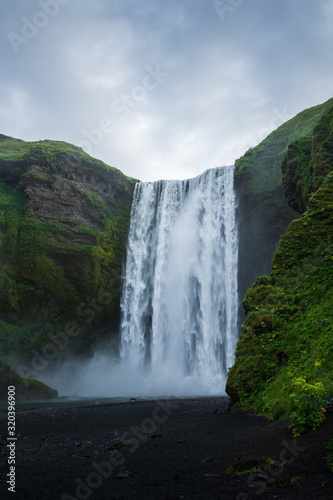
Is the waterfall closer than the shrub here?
No

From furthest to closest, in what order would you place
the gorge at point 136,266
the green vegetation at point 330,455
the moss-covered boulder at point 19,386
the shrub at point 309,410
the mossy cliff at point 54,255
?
the mossy cliff at point 54,255 → the gorge at point 136,266 → the moss-covered boulder at point 19,386 → the shrub at point 309,410 → the green vegetation at point 330,455

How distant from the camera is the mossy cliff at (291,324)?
9266 millimetres

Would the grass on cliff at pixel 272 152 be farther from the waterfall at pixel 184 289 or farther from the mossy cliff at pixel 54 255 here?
the mossy cliff at pixel 54 255

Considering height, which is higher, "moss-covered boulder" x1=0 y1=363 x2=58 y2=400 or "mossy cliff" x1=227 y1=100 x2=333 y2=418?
"mossy cliff" x1=227 y1=100 x2=333 y2=418

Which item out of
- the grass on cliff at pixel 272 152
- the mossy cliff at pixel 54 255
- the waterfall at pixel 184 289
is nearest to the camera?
the waterfall at pixel 184 289

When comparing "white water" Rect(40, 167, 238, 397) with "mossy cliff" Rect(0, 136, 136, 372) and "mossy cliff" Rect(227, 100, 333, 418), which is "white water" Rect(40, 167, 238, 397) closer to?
→ "mossy cliff" Rect(0, 136, 136, 372)

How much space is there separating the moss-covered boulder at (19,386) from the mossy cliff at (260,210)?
1818cm

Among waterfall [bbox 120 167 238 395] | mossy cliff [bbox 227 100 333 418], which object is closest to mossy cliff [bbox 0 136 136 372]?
waterfall [bbox 120 167 238 395]

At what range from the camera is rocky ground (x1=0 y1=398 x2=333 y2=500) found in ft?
14.8

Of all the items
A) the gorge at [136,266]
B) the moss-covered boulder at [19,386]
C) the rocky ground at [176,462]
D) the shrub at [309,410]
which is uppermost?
the gorge at [136,266]

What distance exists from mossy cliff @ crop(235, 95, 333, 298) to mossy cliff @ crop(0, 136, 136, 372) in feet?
44.9

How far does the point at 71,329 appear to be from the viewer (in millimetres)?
33688

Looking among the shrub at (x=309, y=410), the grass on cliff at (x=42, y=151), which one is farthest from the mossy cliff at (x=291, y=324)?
the grass on cliff at (x=42, y=151)

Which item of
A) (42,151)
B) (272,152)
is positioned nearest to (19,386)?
(42,151)
